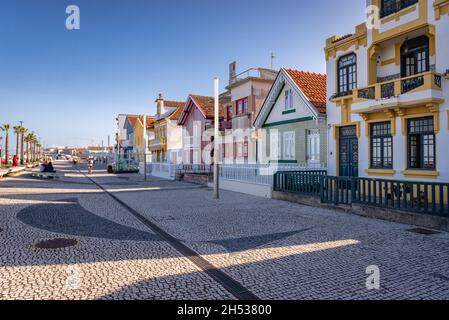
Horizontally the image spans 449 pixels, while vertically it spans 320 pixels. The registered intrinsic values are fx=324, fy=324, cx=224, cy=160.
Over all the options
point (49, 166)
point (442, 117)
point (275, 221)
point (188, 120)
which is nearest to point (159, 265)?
point (275, 221)

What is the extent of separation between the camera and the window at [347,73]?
14.6 metres

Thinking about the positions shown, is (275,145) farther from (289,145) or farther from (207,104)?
(207,104)

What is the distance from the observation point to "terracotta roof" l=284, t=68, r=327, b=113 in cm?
1662

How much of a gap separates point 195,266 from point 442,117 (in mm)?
9909

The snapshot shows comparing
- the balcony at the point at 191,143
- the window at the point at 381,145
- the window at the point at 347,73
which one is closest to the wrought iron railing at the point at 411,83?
the window at the point at 381,145

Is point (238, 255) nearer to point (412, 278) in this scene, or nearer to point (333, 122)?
point (412, 278)

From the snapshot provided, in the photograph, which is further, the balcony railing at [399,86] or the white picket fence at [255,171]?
the white picket fence at [255,171]

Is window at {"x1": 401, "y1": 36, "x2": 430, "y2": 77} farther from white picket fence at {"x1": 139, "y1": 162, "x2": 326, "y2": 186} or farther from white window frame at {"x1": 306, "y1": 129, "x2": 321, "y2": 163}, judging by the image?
white picket fence at {"x1": 139, "y1": 162, "x2": 326, "y2": 186}

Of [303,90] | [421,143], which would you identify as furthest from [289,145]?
[421,143]

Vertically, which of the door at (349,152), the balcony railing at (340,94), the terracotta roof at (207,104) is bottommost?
the door at (349,152)

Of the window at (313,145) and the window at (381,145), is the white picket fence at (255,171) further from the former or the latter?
the window at (381,145)

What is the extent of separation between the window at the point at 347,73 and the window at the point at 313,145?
2.82m

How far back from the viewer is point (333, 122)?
50.4 ft
